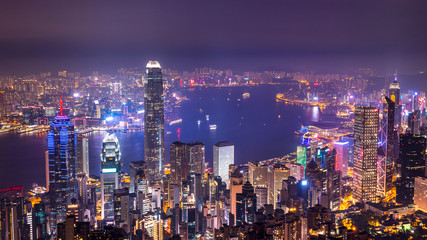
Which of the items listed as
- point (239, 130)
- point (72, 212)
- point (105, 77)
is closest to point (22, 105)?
point (105, 77)

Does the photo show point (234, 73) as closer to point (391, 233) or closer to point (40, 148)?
point (40, 148)

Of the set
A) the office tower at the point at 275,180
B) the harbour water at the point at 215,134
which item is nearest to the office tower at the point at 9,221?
the harbour water at the point at 215,134

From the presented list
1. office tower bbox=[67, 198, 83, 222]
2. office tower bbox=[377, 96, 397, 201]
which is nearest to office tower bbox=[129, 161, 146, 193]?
office tower bbox=[67, 198, 83, 222]

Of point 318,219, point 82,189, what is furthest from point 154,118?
point 318,219

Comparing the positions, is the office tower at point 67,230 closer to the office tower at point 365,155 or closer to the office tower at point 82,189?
the office tower at point 82,189

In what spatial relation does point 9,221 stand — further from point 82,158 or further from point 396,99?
point 396,99

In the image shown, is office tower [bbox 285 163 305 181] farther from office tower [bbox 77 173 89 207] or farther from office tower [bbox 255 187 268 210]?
office tower [bbox 77 173 89 207]
